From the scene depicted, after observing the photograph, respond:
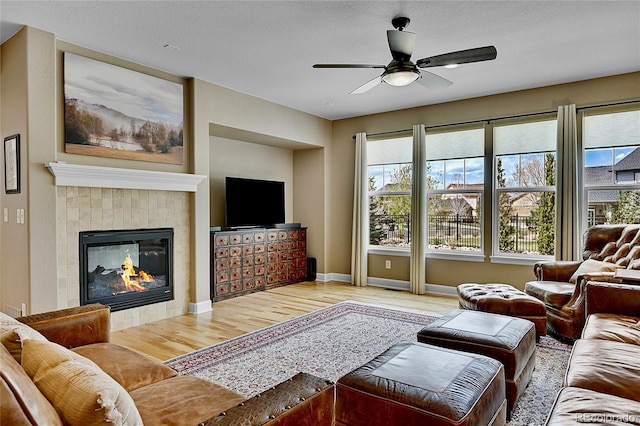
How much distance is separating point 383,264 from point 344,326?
7.81 feet

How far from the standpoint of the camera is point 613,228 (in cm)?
401

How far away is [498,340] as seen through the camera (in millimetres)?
2355

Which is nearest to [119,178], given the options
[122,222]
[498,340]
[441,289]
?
[122,222]

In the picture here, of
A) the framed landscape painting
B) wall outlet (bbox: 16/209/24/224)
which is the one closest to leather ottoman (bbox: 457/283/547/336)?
the framed landscape painting

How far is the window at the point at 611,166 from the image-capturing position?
4430 millimetres

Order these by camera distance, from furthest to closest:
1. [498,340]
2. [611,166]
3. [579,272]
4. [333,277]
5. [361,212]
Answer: [333,277], [361,212], [611,166], [579,272], [498,340]

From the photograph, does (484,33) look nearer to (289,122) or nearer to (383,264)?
(289,122)

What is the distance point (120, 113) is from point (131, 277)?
1721 mm

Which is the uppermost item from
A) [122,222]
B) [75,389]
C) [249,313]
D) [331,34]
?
[331,34]

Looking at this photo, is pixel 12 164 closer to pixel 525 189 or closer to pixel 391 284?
pixel 391 284

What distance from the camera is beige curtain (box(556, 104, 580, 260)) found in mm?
4582

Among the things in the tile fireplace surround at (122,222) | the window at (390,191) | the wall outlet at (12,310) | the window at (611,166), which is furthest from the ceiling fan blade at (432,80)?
the wall outlet at (12,310)

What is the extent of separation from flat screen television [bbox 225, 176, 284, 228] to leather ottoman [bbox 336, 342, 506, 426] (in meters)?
3.85

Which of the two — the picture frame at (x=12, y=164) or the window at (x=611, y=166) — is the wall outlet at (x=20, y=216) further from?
the window at (x=611, y=166)
